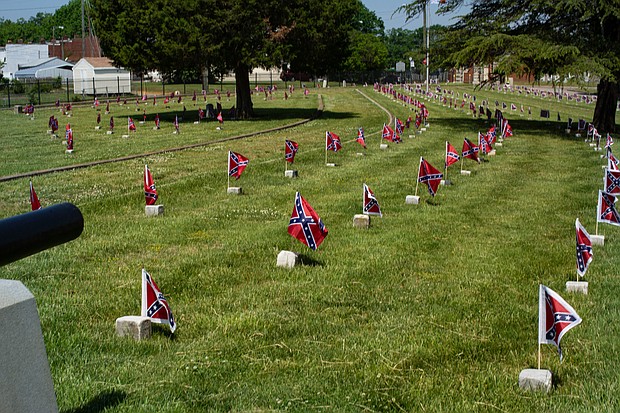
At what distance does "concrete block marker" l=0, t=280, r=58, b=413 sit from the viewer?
10.3 feet

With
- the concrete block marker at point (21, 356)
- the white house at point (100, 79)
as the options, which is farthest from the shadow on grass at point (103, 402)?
the white house at point (100, 79)

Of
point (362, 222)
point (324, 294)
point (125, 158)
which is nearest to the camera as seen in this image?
point (324, 294)

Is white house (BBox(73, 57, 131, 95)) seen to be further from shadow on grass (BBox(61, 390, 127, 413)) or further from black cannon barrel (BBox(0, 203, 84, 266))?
black cannon barrel (BBox(0, 203, 84, 266))

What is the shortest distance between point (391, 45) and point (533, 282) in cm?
16324

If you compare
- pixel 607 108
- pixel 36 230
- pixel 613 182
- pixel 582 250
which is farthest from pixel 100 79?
pixel 36 230

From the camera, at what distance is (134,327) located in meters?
6.86

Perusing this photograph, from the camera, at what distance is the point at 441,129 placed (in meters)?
31.5

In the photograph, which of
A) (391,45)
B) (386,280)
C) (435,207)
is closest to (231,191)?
Result: (435,207)

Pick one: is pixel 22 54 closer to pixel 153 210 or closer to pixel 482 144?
pixel 482 144

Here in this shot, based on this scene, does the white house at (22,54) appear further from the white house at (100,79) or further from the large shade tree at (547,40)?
the large shade tree at (547,40)

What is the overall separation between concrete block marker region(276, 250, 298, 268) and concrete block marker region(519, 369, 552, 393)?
3831 mm

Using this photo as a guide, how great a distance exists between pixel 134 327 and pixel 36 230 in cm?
413

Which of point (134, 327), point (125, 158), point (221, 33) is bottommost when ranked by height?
point (134, 327)

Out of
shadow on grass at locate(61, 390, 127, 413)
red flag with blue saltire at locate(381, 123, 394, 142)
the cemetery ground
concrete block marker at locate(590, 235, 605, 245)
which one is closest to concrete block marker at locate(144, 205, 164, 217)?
the cemetery ground
